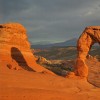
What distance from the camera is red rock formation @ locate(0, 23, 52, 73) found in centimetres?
2938

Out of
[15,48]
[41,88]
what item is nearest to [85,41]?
[15,48]

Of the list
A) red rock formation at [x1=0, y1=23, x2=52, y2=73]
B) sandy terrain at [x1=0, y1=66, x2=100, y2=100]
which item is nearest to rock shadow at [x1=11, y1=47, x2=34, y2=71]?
red rock formation at [x1=0, y1=23, x2=52, y2=73]

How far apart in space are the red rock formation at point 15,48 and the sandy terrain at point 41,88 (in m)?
6.66

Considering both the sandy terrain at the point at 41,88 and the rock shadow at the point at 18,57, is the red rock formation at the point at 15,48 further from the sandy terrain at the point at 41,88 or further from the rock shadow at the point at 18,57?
the sandy terrain at the point at 41,88

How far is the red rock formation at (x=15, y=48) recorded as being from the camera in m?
29.4

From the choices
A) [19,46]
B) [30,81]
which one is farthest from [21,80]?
[19,46]

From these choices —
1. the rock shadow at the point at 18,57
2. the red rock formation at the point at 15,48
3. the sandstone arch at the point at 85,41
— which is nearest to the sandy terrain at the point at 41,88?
the sandstone arch at the point at 85,41

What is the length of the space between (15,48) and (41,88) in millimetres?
11861

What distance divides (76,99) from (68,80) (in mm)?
5286

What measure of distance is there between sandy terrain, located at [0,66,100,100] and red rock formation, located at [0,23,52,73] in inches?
262

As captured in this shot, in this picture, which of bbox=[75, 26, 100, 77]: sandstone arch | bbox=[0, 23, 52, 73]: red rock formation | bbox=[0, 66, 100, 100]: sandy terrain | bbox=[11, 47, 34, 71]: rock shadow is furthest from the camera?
bbox=[11, 47, 34, 71]: rock shadow

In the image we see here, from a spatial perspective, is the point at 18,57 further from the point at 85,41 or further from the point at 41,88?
the point at 41,88

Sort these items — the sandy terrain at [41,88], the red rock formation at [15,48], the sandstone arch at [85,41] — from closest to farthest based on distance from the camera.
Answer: the sandy terrain at [41,88], the sandstone arch at [85,41], the red rock formation at [15,48]

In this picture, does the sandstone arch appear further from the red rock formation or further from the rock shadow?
the rock shadow
